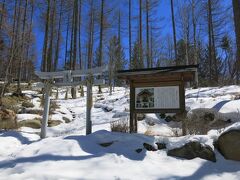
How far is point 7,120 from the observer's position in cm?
1010

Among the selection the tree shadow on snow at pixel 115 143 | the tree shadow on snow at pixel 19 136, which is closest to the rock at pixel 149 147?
the tree shadow on snow at pixel 115 143

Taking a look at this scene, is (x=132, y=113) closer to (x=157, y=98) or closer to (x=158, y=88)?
(x=157, y=98)

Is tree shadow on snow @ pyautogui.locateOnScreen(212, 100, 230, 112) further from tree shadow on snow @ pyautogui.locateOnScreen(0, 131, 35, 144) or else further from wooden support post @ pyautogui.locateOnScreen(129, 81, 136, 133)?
tree shadow on snow @ pyautogui.locateOnScreen(0, 131, 35, 144)

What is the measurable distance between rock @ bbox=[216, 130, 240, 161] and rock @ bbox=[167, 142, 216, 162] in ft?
0.84

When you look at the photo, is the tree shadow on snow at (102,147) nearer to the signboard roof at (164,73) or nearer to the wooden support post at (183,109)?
the wooden support post at (183,109)

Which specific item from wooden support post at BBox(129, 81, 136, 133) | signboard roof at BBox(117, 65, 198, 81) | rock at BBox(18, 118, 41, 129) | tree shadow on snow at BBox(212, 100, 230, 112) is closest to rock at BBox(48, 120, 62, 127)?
rock at BBox(18, 118, 41, 129)

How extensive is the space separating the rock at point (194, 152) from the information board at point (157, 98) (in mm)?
1974

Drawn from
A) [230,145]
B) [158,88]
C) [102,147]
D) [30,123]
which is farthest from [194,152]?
[30,123]

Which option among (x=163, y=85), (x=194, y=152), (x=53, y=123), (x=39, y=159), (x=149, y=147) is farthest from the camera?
(x=53, y=123)

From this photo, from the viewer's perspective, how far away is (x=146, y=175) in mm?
4668

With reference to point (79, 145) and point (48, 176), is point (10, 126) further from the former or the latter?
point (48, 176)

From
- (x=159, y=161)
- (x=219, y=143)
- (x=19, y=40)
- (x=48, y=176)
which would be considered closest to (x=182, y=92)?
(x=219, y=143)

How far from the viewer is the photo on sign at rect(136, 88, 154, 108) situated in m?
7.75

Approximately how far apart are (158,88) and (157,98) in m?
0.31
